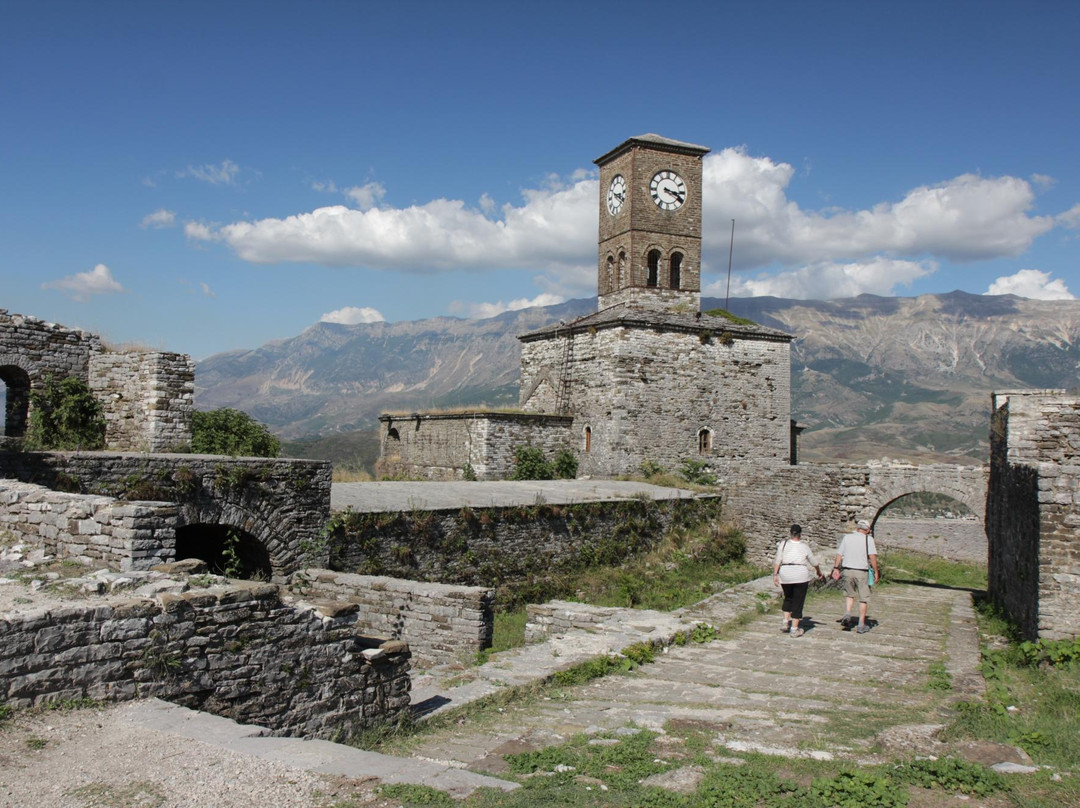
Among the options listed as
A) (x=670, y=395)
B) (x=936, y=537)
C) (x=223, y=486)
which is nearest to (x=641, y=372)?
(x=670, y=395)

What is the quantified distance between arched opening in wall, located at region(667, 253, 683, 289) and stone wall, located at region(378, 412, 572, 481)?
7.21m

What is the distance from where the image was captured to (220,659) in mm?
6180

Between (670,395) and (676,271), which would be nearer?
(670,395)

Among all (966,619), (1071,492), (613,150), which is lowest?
(966,619)

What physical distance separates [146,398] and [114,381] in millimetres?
913

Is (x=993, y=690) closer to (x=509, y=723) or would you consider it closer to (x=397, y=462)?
(x=509, y=723)

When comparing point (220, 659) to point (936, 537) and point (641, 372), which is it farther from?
point (936, 537)

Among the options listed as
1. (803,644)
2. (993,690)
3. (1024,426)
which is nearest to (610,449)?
(1024,426)

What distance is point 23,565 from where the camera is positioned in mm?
7695

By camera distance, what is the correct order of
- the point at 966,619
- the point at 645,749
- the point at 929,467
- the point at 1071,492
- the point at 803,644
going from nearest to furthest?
the point at 645,749
the point at 1071,492
the point at 803,644
the point at 966,619
the point at 929,467

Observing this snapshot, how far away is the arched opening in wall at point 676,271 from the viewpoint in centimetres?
3164

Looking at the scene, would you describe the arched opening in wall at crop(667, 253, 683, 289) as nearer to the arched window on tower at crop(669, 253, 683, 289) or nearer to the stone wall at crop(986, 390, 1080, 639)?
the arched window on tower at crop(669, 253, 683, 289)

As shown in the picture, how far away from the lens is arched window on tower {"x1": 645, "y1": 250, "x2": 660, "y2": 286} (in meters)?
31.3

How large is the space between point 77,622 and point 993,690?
320 inches
